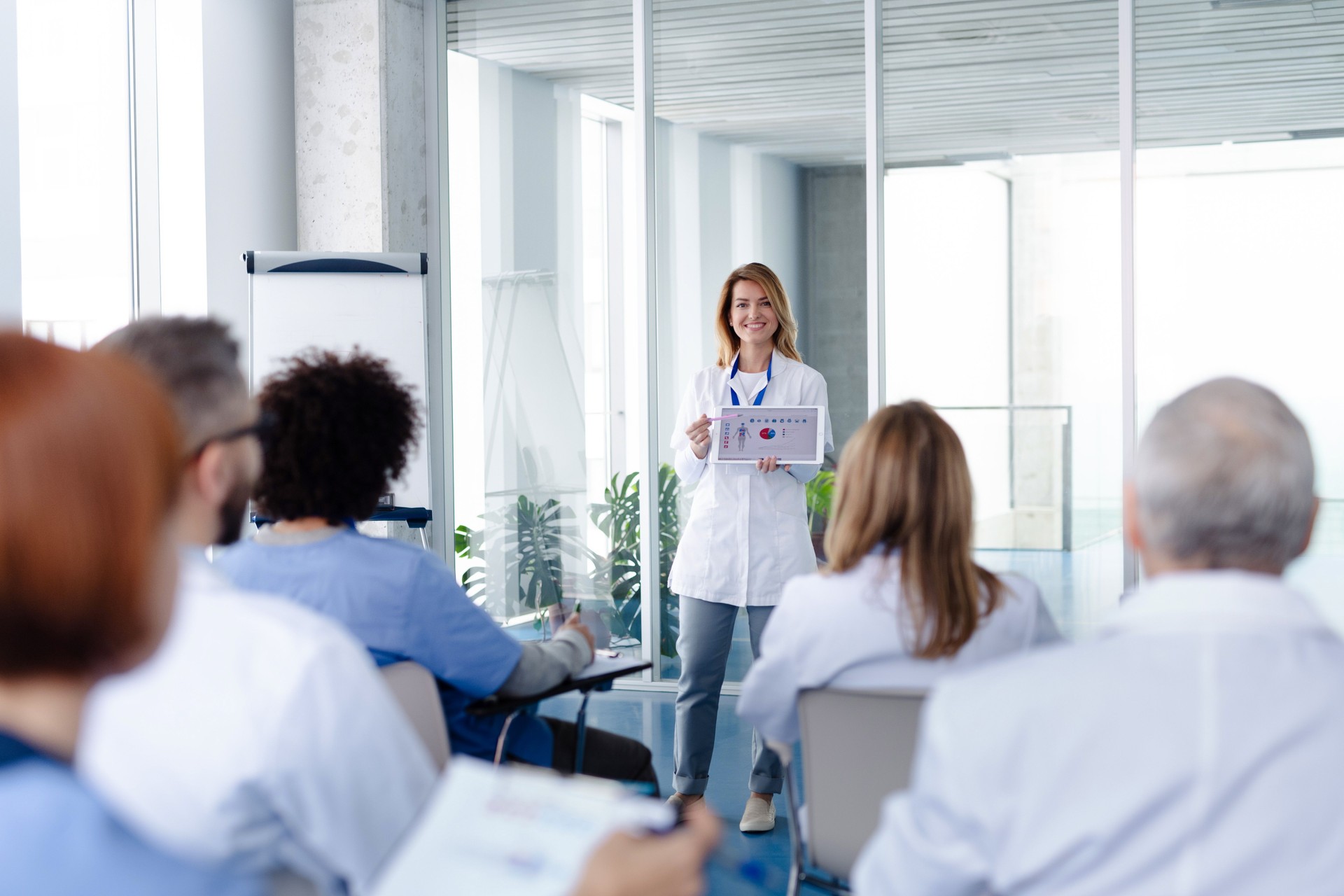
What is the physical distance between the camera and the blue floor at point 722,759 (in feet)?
9.98

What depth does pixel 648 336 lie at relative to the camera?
505 centimetres

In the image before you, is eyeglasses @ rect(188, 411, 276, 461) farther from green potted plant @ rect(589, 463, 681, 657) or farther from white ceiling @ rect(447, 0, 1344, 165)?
white ceiling @ rect(447, 0, 1344, 165)

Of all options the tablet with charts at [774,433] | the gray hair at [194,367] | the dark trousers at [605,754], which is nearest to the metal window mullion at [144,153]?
the tablet with charts at [774,433]

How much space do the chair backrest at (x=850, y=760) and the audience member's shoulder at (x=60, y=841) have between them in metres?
1.22

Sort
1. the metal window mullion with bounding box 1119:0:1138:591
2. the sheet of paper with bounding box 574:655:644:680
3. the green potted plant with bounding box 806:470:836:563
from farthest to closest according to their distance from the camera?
the green potted plant with bounding box 806:470:836:563
the metal window mullion with bounding box 1119:0:1138:591
the sheet of paper with bounding box 574:655:644:680

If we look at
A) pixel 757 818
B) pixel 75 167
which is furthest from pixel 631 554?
pixel 75 167

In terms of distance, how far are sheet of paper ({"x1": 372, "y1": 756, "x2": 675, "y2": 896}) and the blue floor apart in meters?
1.33

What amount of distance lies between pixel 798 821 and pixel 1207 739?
48.8 inches

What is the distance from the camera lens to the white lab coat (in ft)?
3.47

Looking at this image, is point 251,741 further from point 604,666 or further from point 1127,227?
point 1127,227

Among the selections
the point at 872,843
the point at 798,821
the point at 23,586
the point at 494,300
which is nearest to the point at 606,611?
the point at 494,300

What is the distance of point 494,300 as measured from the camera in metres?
5.29

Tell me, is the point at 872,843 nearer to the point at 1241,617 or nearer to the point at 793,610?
the point at 1241,617

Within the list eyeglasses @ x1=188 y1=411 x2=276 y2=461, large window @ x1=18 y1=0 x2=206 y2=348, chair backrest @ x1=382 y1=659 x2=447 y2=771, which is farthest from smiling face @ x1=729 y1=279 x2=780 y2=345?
large window @ x1=18 y1=0 x2=206 y2=348
